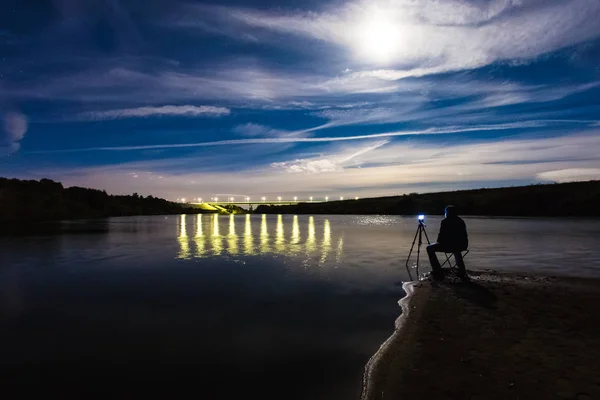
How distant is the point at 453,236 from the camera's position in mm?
14812

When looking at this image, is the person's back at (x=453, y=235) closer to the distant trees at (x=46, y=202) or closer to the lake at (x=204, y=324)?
the lake at (x=204, y=324)

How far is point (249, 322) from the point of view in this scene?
33.7ft

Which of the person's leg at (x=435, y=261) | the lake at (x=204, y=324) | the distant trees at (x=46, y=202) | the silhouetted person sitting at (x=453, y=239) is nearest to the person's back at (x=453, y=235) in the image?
the silhouetted person sitting at (x=453, y=239)

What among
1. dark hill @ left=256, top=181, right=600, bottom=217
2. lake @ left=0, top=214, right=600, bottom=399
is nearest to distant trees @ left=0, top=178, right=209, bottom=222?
lake @ left=0, top=214, right=600, bottom=399

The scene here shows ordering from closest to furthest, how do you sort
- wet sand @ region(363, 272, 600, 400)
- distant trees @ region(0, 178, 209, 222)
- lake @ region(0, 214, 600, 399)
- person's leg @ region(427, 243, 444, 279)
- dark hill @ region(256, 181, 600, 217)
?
wet sand @ region(363, 272, 600, 400) < lake @ region(0, 214, 600, 399) < person's leg @ region(427, 243, 444, 279) < dark hill @ region(256, 181, 600, 217) < distant trees @ region(0, 178, 209, 222)

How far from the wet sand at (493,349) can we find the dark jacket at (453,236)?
2960mm

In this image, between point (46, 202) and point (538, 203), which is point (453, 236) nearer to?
point (538, 203)


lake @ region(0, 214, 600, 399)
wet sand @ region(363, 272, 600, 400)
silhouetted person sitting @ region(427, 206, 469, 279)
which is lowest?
lake @ region(0, 214, 600, 399)

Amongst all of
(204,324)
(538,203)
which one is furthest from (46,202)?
(538,203)

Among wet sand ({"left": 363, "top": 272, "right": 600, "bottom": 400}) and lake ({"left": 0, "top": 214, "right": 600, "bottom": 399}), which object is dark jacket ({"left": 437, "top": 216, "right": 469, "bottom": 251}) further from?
wet sand ({"left": 363, "top": 272, "right": 600, "bottom": 400})

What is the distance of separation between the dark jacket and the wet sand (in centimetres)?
296

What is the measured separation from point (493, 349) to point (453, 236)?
26.7 ft

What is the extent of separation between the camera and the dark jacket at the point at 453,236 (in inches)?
581

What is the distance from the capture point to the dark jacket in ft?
48.4
